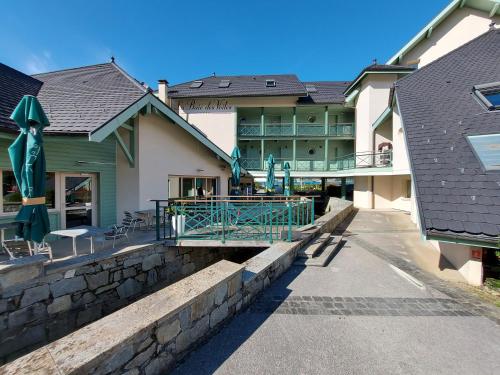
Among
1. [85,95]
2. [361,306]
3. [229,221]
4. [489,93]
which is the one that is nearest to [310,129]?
[489,93]

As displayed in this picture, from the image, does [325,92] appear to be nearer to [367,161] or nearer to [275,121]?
[275,121]

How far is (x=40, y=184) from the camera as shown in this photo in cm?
459

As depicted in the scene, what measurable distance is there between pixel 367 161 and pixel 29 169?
17638 millimetres

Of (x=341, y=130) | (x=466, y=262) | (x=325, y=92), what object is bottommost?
(x=466, y=262)

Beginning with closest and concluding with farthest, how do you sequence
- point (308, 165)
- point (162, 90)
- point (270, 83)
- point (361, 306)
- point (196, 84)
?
point (361, 306), point (162, 90), point (308, 165), point (270, 83), point (196, 84)

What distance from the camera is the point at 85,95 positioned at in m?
8.48

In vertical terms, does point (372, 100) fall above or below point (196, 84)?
below

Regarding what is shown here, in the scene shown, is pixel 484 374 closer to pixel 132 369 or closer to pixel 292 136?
pixel 132 369

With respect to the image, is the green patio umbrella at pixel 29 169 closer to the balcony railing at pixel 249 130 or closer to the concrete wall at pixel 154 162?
the concrete wall at pixel 154 162

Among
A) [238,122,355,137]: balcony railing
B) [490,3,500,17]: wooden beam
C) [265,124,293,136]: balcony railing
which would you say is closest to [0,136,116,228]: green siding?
[238,122,355,137]: balcony railing

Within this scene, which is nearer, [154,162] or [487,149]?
[487,149]

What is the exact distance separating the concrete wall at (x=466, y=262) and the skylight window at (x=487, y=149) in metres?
1.81

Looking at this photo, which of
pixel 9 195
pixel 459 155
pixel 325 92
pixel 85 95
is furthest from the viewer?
pixel 325 92

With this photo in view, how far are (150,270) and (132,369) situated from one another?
4332 mm
